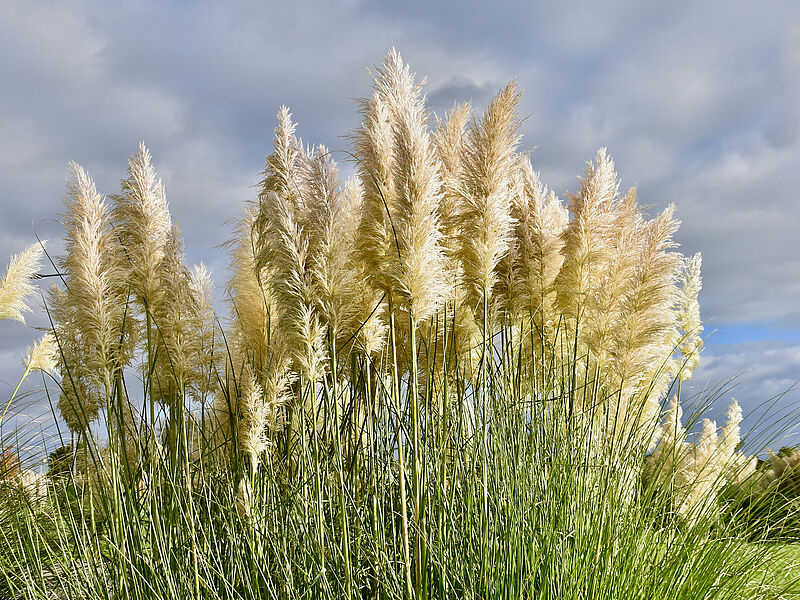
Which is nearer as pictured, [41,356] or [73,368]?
[73,368]

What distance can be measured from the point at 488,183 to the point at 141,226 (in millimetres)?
1860

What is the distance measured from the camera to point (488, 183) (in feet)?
10.4

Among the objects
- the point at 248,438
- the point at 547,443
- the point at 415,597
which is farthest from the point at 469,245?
the point at 415,597

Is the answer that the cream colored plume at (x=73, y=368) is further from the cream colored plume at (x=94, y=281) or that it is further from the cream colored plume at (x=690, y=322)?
the cream colored plume at (x=690, y=322)

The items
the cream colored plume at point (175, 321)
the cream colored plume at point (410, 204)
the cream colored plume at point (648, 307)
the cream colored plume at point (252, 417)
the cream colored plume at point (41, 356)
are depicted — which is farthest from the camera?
the cream colored plume at point (41, 356)

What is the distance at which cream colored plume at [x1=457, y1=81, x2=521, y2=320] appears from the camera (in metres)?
3.16

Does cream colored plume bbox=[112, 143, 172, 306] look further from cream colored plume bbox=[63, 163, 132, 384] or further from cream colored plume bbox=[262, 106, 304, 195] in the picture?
cream colored plume bbox=[262, 106, 304, 195]

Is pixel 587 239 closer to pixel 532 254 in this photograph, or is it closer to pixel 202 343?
pixel 532 254

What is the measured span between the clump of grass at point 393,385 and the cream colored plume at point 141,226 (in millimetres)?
12

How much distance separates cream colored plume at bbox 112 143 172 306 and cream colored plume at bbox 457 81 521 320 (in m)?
1.64

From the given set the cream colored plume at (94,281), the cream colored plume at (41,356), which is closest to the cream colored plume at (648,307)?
the cream colored plume at (94,281)

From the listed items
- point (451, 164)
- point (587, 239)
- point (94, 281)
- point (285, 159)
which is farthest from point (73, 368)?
point (587, 239)

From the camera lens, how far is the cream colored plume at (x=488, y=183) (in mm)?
3160

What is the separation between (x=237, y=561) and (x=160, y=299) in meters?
1.42
